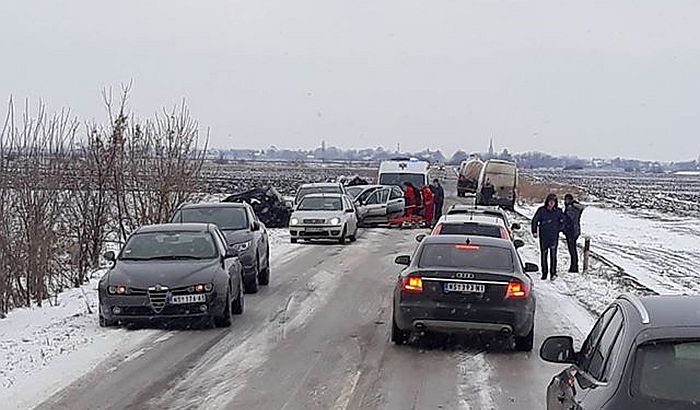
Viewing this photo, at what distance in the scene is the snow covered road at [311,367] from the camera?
9.79 metres

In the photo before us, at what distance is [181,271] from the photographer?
14.1 metres

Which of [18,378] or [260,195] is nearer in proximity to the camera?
[18,378]

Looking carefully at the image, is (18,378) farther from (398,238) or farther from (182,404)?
(398,238)

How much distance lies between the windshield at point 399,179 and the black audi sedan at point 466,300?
33.6 m

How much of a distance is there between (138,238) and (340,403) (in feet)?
21.5

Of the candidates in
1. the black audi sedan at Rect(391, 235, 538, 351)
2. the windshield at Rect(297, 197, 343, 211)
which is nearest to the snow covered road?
the black audi sedan at Rect(391, 235, 538, 351)

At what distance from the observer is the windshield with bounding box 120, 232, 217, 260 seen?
48.7 ft

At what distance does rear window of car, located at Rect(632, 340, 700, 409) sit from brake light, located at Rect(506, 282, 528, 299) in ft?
24.5

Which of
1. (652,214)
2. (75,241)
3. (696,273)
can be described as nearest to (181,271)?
(75,241)

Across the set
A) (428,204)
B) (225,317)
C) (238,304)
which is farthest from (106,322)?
(428,204)

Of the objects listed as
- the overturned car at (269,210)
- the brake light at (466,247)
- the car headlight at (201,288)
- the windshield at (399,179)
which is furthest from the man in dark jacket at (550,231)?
the windshield at (399,179)

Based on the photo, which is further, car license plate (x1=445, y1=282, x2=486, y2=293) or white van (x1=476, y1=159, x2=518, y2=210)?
white van (x1=476, y1=159, x2=518, y2=210)

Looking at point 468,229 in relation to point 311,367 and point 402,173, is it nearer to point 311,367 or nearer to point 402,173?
point 311,367

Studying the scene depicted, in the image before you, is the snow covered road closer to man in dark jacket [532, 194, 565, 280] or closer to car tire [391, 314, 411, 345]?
car tire [391, 314, 411, 345]
